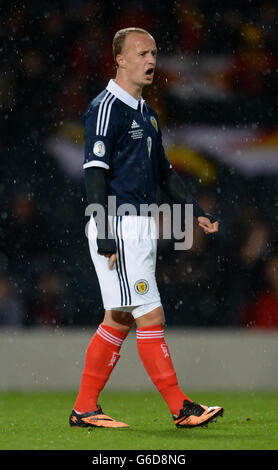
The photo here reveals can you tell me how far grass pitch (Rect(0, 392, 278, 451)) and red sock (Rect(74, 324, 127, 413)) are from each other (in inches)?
6.4

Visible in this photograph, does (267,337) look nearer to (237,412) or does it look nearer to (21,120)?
Answer: (237,412)

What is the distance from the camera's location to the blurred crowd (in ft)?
27.4

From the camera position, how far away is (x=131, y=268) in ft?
13.7

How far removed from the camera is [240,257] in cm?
845

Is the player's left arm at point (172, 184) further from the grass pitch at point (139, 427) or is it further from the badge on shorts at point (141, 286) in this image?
the grass pitch at point (139, 427)

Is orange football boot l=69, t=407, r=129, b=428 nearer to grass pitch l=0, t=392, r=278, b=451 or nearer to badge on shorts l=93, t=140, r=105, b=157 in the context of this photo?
grass pitch l=0, t=392, r=278, b=451

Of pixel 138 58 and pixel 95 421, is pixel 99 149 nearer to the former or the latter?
pixel 138 58

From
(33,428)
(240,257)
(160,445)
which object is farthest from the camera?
(240,257)

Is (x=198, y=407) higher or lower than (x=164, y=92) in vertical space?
lower

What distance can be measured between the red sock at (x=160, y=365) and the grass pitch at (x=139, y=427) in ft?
0.46

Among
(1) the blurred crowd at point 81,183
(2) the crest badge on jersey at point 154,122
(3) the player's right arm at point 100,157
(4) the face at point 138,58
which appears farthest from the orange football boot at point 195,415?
(1) the blurred crowd at point 81,183

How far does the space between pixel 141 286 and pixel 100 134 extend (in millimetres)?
685

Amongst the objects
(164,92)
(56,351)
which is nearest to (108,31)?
(164,92)
